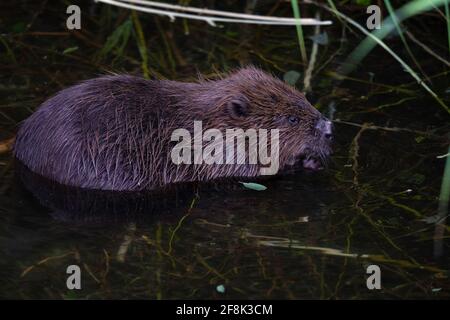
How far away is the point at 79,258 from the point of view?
13.0 ft

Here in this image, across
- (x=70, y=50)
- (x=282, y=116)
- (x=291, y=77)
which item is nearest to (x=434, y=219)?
(x=282, y=116)

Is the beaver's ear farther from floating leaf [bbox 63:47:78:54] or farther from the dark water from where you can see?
floating leaf [bbox 63:47:78:54]

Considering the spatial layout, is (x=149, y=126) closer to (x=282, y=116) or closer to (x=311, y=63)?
(x=282, y=116)

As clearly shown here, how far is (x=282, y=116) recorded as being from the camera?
16.6ft

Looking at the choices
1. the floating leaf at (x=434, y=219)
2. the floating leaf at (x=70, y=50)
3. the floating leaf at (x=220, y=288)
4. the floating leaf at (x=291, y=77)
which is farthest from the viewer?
the floating leaf at (x=70, y=50)

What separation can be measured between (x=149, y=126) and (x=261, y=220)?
826mm

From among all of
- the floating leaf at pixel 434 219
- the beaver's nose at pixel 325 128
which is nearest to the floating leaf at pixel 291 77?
the beaver's nose at pixel 325 128

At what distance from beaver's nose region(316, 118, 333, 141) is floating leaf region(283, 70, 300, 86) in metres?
0.88

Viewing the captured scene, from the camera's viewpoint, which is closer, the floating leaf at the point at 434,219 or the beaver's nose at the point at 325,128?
the floating leaf at the point at 434,219

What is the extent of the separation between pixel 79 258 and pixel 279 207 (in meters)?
1.05

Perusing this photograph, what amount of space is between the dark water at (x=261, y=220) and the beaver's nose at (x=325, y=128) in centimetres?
15

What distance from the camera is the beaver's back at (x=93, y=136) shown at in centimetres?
462

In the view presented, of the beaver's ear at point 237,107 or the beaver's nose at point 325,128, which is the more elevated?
the beaver's ear at point 237,107

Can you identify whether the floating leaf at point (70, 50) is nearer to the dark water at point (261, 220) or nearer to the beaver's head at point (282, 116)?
the dark water at point (261, 220)
